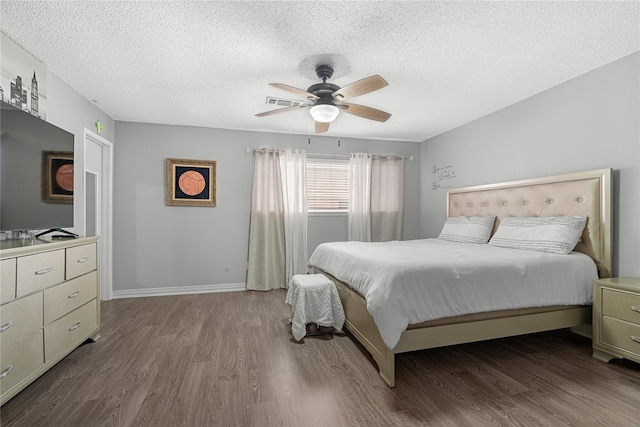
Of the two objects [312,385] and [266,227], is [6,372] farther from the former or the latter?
[266,227]

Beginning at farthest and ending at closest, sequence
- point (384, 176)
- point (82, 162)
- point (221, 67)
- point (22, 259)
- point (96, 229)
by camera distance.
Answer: point (384, 176) < point (96, 229) < point (82, 162) < point (221, 67) < point (22, 259)

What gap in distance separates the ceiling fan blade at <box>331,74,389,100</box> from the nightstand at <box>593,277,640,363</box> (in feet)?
7.25

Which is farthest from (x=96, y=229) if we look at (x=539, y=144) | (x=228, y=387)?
(x=539, y=144)

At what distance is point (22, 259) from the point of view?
5.93ft

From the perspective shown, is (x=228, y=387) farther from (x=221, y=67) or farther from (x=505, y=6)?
(x=505, y=6)

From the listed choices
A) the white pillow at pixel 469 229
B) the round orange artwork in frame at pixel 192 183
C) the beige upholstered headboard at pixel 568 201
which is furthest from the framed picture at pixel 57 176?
the beige upholstered headboard at pixel 568 201

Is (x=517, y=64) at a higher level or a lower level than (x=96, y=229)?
higher

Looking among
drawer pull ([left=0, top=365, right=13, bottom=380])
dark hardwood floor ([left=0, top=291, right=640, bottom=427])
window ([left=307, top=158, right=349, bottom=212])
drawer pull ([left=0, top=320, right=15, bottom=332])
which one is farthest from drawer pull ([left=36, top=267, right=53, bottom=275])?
window ([left=307, top=158, right=349, bottom=212])

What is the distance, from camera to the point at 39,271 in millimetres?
1943

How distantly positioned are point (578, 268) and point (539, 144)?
4.63ft

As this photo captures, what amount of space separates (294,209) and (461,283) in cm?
295

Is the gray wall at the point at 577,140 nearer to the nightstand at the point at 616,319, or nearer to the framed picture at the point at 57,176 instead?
the nightstand at the point at 616,319

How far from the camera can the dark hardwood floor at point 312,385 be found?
1679 millimetres

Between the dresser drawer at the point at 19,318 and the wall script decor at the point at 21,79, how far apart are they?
1.44m
